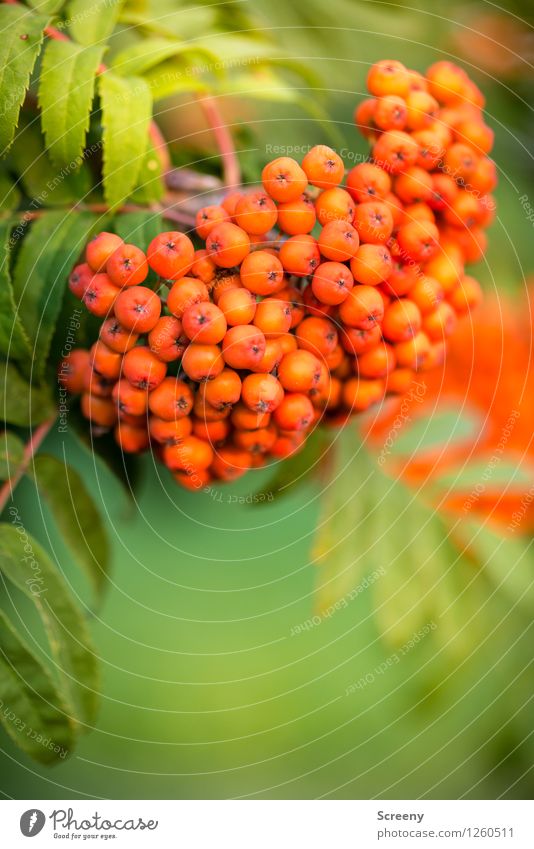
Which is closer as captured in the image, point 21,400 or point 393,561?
point 21,400

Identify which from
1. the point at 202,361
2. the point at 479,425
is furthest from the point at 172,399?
the point at 479,425

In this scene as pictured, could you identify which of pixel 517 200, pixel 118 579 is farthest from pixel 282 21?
pixel 118 579

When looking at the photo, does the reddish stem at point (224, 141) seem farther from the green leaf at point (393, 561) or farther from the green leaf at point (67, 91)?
the green leaf at point (393, 561)

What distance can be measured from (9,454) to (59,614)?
108 mm

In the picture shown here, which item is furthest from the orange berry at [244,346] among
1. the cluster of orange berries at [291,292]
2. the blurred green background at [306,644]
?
the blurred green background at [306,644]

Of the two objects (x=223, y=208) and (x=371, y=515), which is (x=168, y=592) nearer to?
(x=371, y=515)

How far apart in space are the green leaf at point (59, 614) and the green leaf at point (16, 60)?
0.24 m

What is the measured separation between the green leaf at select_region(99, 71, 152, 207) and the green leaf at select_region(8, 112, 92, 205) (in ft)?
0.15

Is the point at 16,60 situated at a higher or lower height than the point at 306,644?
higher

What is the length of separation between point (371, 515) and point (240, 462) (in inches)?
7.8

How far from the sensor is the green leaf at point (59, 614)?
45cm

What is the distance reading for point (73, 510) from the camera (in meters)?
0.52

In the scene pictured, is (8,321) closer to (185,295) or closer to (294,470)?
(185,295)

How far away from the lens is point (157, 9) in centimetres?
55
